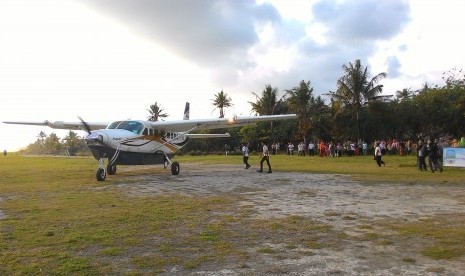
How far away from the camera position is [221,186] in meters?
14.6

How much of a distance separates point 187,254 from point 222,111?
5993 centimetres

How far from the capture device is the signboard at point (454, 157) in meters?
21.6

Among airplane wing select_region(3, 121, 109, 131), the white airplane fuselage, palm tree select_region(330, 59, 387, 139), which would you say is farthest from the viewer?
palm tree select_region(330, 59, 387, 139)

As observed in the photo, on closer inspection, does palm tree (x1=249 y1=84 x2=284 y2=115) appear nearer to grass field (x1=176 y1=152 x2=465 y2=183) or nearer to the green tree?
the green tree

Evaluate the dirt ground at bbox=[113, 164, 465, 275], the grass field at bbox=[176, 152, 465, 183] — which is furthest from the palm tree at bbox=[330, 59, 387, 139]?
the dirt ground at bbox=[113, 164, 465, 275]

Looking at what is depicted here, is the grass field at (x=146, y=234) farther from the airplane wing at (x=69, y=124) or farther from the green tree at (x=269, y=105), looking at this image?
the green tree at (x=269, y=105)

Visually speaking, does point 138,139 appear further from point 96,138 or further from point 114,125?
point 96,138

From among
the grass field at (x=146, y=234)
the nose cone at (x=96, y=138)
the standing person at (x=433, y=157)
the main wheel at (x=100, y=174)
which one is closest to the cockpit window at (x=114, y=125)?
the nose cone at (x=96, y=138)

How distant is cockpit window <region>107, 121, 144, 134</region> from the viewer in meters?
18.8

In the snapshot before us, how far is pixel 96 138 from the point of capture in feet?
53.9

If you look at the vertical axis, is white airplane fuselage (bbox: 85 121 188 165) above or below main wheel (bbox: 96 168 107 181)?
above

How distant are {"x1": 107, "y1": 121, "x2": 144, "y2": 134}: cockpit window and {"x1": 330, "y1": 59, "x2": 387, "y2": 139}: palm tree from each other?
107 ft

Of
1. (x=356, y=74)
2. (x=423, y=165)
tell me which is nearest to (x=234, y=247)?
(x=423, y=165)

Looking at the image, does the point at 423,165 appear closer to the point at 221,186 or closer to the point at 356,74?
the point at 221,186
